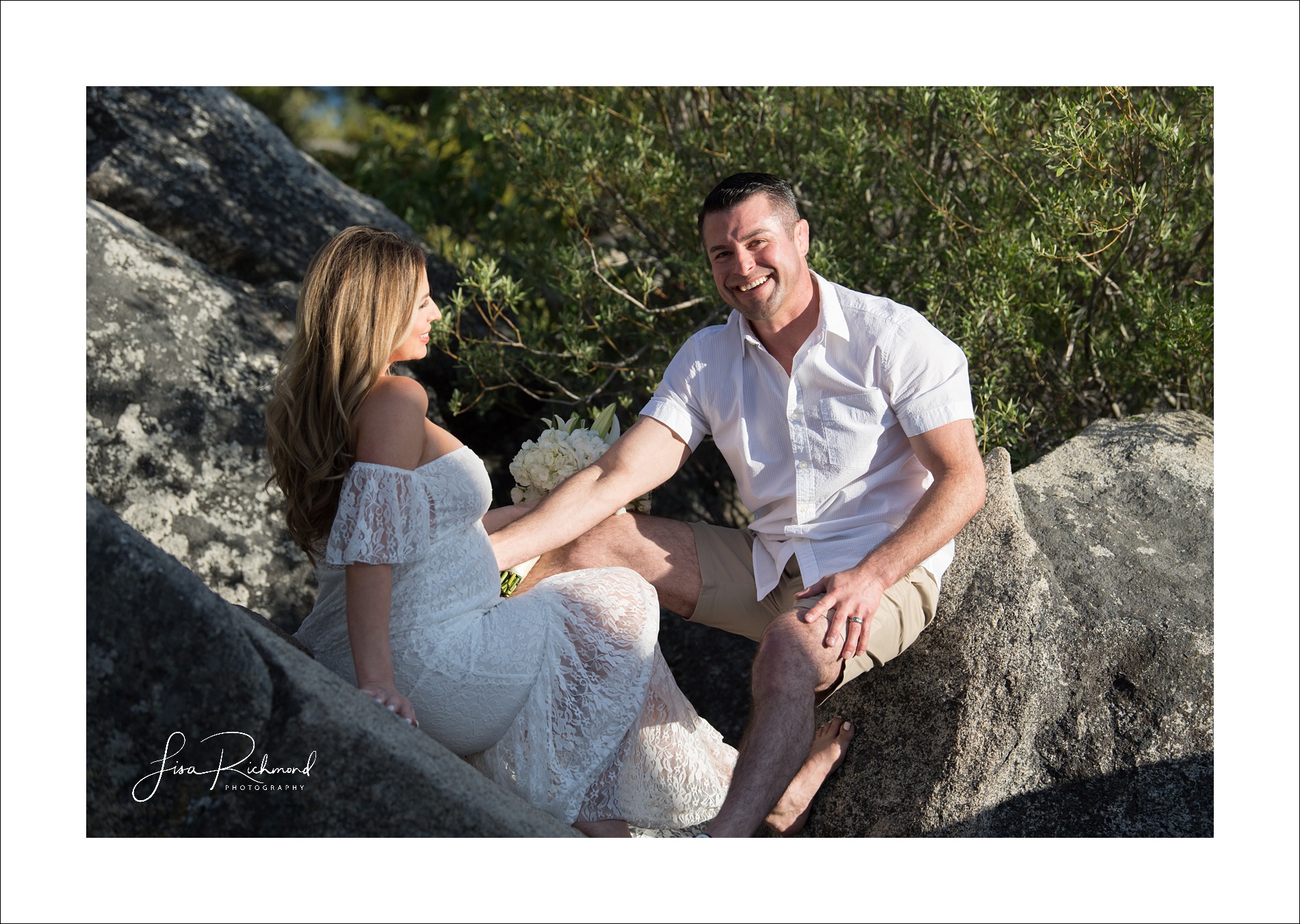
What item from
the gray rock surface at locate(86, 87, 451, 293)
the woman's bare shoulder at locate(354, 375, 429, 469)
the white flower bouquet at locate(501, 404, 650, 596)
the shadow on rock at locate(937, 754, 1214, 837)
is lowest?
the shadow on rock at locate(937, 754, 1214, 837)

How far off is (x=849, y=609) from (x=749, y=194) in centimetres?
139

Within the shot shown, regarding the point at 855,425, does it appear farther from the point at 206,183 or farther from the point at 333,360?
the point at 206,183

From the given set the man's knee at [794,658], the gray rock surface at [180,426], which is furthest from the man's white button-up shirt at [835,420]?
the gray rock surface at [180,426]

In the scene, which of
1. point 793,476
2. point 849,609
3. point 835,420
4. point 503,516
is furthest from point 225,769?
point 835,420

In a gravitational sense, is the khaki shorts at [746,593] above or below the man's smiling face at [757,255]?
below

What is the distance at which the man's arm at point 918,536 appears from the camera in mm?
3180

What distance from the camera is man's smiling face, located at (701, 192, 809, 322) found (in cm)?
355

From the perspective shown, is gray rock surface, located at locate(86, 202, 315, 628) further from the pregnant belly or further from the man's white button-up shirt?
the man's white button-up shirt

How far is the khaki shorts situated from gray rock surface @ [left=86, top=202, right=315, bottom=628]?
1.55m

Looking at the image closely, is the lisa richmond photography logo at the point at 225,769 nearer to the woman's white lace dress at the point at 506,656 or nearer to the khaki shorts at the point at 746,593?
the woman's white lace dress at the point at 506,656

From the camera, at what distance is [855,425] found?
3.53m

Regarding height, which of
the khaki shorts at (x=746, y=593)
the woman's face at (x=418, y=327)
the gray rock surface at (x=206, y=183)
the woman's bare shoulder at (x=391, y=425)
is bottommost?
the khaki shorts at (x=746, y=593)

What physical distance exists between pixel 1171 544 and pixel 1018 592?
67cm

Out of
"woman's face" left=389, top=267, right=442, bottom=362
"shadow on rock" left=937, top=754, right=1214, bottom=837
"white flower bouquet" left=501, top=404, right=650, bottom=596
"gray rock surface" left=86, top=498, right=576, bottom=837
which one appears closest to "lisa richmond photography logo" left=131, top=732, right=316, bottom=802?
"gray rock surface" left=86, top=498, right=576, bottom=837
